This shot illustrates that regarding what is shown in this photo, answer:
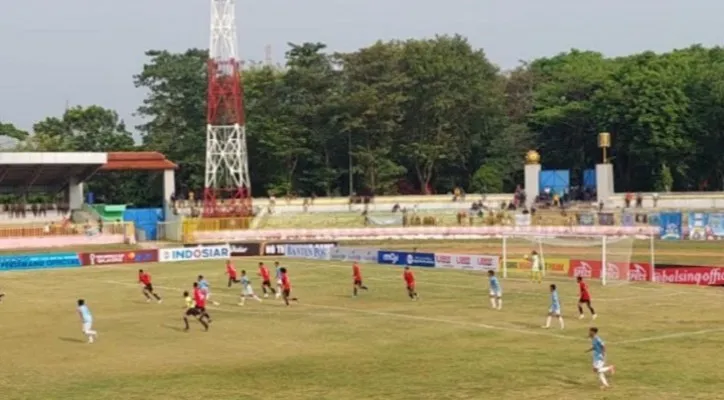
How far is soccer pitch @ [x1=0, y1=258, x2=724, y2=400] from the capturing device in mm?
26938

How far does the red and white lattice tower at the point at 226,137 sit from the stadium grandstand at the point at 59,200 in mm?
6940

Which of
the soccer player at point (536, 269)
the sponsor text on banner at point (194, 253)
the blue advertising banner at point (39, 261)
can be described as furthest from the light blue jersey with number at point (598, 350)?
the blue advertising banner at point (39, 261)

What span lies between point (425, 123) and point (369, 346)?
273ft

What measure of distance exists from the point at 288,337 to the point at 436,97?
259 feet

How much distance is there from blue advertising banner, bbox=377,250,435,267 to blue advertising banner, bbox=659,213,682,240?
2739 centimetres

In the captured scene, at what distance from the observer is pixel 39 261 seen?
7275 centimetres

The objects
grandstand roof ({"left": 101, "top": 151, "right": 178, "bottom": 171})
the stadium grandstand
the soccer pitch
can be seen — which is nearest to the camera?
the soccer pitch

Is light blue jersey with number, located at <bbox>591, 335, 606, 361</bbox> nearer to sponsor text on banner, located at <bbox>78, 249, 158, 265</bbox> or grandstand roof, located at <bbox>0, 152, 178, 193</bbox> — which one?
sponsor text on banner, located at <bbox>78, 249, 158, 265</bbox>

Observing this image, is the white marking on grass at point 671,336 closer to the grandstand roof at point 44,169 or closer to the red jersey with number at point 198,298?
the red jersey with number at point 198,298

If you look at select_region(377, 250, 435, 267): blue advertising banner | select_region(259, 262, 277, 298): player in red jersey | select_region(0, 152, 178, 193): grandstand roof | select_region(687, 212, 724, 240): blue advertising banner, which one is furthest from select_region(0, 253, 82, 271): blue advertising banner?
select_region(687, 212, 724, 240): blue advertising banner

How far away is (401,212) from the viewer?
96.4 m

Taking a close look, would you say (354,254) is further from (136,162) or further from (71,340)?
(71,340)

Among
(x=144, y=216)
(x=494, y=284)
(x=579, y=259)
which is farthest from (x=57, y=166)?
(x=494, y=284)

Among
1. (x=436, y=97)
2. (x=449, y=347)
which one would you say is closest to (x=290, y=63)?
(x=436, y=97)
